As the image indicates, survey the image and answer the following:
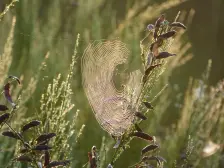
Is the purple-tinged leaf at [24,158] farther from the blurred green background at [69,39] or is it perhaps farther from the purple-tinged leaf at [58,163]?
the blurred green background at [69,39]

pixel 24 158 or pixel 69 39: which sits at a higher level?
pixel 69 39

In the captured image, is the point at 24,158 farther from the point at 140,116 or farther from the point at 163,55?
the point at 163,55

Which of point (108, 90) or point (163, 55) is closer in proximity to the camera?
point (163, 55)

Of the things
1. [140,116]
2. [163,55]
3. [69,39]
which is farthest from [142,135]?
[69,39]

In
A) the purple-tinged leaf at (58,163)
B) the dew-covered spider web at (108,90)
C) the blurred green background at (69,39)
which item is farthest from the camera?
the blurred green background at (69,39)

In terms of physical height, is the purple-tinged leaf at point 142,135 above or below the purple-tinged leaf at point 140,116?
below

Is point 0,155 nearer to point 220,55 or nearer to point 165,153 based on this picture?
point 165,153

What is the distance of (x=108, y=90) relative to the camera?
49.9 inches

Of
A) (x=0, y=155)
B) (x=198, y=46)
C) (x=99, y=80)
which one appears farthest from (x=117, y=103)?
(x=198, y=46)

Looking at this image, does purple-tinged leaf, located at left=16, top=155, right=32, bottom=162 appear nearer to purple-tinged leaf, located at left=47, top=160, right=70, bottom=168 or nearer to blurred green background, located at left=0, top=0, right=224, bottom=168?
purple-tinged leaf, located at left=47, top=160, right=70, bottom=168

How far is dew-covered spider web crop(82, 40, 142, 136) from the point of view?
3.86 feet

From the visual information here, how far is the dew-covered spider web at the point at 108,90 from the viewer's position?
118cm

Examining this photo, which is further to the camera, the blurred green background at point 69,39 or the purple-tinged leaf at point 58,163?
the blurred green background at point 69,39

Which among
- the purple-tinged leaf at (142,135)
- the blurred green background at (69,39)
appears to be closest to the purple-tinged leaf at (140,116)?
the purple-tinged leaf at (142,135)
